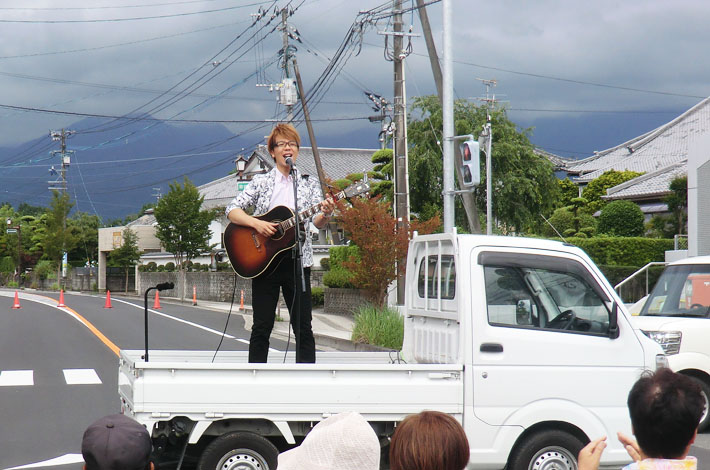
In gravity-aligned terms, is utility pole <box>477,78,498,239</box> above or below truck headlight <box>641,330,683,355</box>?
above

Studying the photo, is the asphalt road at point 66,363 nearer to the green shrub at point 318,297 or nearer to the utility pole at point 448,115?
the green shrub at point 318,297

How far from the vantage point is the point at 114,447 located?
2.92m

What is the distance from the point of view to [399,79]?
2256 cm

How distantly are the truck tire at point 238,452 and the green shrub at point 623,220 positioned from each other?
32513 millimetres

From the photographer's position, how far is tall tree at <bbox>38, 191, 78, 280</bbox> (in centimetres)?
7731

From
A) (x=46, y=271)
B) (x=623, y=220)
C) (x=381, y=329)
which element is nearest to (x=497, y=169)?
(x=623, y=220)

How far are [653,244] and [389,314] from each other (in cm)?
1660

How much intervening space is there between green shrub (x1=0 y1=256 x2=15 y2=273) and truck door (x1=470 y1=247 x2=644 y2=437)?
308 feet

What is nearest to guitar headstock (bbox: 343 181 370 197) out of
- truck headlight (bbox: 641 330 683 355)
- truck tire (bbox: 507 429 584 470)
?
truck tire (bbox: 507 429 584 470)

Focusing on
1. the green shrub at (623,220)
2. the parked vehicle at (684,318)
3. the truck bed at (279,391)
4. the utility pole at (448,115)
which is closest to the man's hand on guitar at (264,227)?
the truck bed at (279,391)

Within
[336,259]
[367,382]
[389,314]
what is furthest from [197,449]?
[336,259]

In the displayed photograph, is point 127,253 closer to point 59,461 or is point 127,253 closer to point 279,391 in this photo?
point 59,461

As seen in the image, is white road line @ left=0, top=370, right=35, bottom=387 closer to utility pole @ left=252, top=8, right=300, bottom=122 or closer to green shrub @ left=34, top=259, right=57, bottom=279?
utility pole @ left=252, top=8, right=300, bottom=122

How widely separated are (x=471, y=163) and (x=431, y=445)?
12.6 metres
